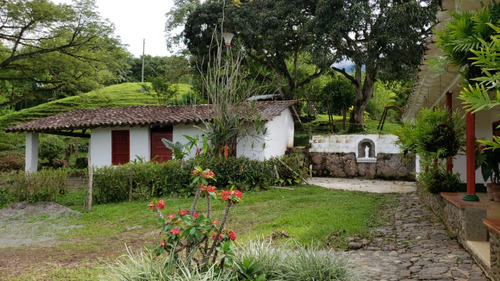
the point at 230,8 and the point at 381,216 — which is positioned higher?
the point at 230,8

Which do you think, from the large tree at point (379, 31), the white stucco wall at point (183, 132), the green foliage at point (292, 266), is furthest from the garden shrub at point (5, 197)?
the large tree at point (379, 31)

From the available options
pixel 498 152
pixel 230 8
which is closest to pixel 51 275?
pixel 498 152

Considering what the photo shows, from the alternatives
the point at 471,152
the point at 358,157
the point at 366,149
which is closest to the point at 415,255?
the point at 471,152

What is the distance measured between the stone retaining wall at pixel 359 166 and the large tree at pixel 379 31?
432 centimetres

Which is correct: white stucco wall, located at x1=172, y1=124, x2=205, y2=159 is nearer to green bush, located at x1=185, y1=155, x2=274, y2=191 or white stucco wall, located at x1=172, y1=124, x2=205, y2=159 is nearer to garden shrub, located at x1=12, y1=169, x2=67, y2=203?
green bush, located at x1=185, y1=155, x2=274, y2=191

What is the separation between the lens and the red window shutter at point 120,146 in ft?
53.6

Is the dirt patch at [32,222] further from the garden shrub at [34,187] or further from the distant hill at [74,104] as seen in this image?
the distant hill at [74,104]

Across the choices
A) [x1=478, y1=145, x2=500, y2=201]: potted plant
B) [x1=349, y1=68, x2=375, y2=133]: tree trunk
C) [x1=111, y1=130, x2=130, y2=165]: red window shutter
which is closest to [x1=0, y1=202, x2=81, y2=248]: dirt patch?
[x1=111, y1=130, x2=130, y2=165]: red window shutter

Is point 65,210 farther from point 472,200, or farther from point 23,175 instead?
point 472,200

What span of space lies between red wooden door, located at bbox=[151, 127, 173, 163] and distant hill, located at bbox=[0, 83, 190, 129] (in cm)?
841

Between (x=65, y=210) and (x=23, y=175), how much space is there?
183 cm

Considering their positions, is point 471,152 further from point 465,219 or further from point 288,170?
point 288,170

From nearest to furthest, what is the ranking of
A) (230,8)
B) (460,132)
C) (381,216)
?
(460,132) < (381,216) < (230,8)

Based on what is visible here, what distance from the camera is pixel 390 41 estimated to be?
1686 cm
